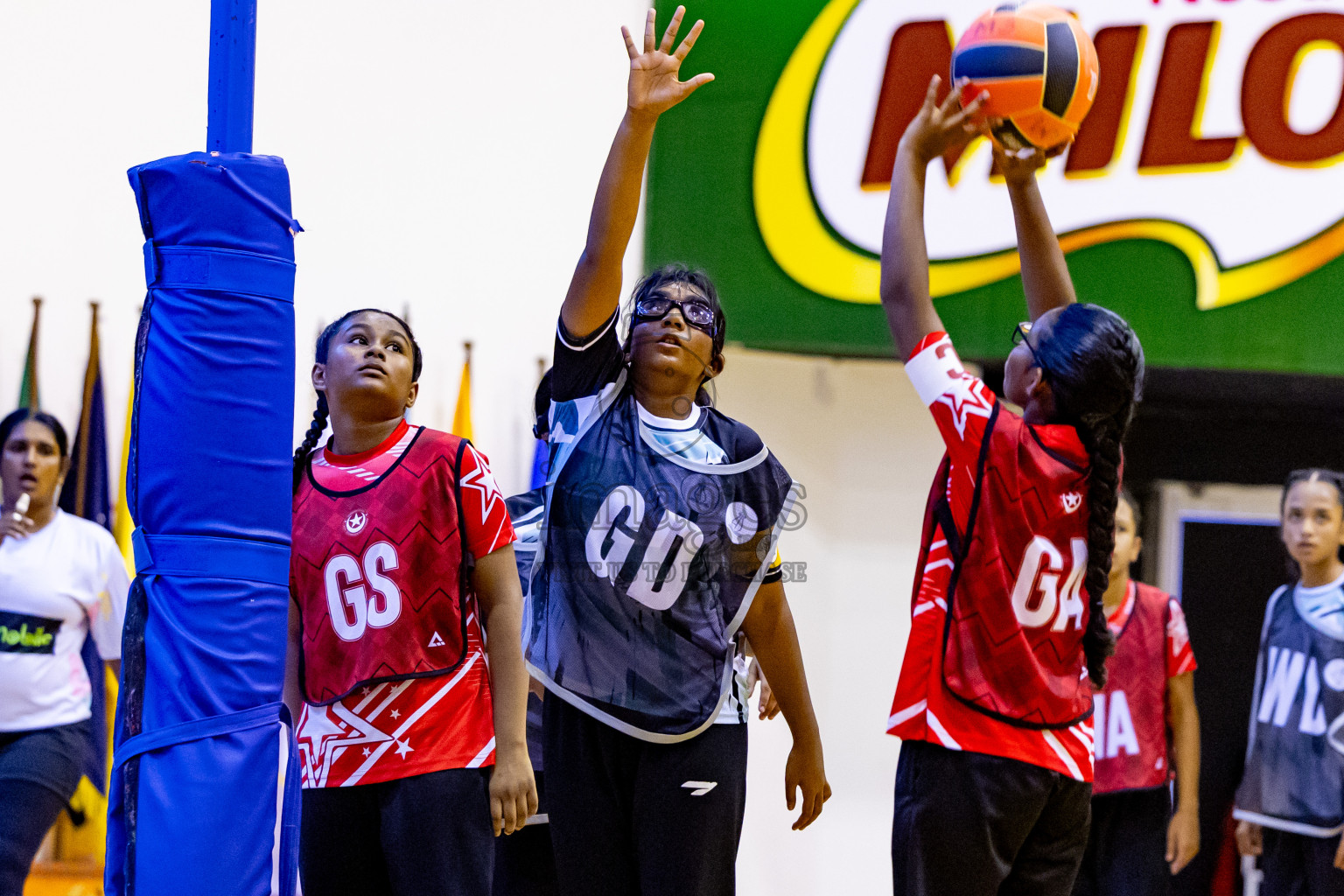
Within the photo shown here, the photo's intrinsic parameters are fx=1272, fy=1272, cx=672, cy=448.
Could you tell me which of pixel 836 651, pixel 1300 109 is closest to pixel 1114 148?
pixel 1300 109

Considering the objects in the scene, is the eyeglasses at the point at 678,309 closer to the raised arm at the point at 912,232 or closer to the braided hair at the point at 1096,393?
the raised arm at the point at 912,232

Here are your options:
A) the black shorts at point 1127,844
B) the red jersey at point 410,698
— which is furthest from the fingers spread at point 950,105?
the black shorts at point 1127,844

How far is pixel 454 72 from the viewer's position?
6.49 m

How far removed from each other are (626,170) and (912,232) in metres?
0.60

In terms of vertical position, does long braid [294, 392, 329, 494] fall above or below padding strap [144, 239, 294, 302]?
below

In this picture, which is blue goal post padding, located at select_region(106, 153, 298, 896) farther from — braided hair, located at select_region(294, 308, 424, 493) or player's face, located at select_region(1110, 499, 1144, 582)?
player's face, located at select_region(1110, 499, 1144, 582)

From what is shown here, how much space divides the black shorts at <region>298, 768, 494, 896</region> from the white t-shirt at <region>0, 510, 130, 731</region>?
1939 millimetres

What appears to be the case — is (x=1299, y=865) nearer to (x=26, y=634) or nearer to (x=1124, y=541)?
(x=1124, y=541)

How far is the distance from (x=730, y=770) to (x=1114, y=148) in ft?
13.3

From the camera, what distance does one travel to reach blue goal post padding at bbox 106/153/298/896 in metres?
2.40

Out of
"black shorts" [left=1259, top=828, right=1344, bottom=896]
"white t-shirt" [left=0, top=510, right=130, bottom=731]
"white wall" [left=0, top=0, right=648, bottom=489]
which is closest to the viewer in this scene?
"white t-shirt" [left=0, top=510, right=130, bottom=731]

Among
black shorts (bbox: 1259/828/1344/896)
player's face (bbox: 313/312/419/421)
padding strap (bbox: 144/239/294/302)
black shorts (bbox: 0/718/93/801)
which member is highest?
padding strap (bbox: 144/239/294/302)

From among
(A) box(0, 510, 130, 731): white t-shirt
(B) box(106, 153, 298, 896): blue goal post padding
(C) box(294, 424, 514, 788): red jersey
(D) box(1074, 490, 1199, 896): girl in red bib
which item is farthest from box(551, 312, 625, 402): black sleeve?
(D) box(1074, 490, 1199, 896): girl in red bib

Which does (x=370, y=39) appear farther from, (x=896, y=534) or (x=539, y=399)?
(x=539, y=399)
